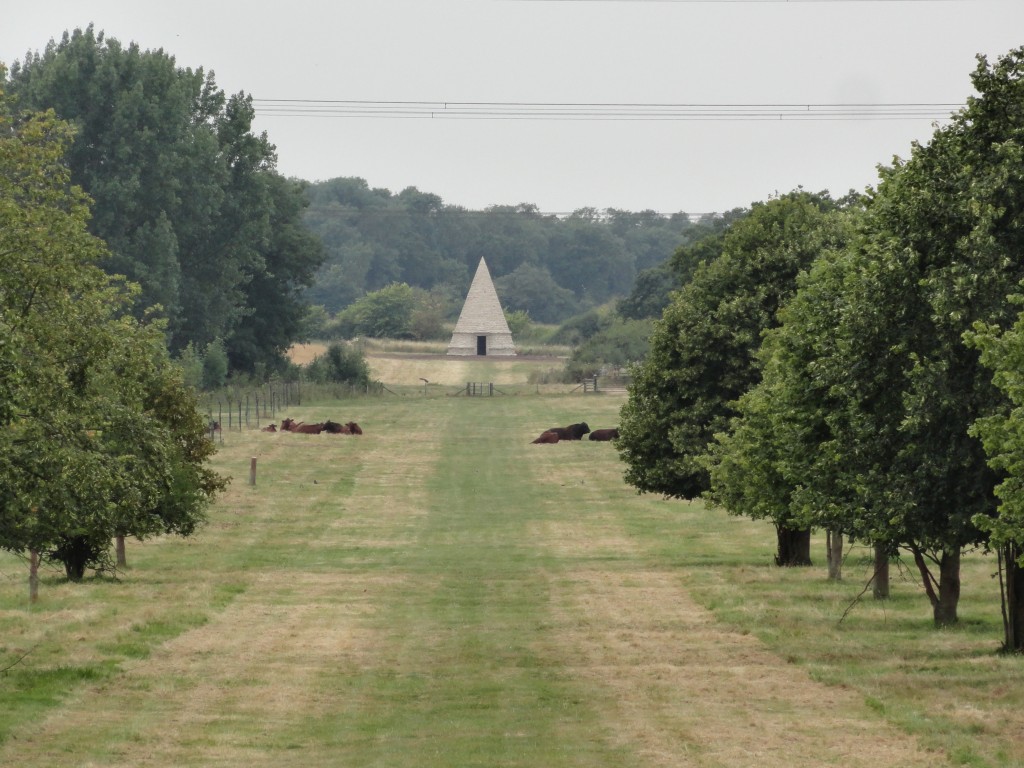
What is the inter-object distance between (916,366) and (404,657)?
8.73 meters

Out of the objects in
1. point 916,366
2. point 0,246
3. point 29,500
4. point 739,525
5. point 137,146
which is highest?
point 137,146

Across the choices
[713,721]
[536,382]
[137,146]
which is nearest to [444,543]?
[713,721]

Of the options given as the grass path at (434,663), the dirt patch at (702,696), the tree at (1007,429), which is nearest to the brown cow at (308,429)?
the grass path at (434,663)

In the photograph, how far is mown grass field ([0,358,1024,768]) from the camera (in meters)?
17.6

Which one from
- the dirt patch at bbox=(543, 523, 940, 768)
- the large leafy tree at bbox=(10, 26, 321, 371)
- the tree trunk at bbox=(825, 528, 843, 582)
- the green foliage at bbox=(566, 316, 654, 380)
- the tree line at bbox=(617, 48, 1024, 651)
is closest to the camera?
the dirt patch at bbox=(543, 523, 940, 768)

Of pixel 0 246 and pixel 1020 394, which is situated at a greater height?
pixel 0 246

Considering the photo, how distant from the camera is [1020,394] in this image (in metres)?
18.9

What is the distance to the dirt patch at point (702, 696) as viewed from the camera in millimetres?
17000

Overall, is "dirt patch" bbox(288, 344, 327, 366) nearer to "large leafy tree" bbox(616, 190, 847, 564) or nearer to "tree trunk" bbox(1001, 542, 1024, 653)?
"large leafy tree" bbox(616, 190, 847, 564)

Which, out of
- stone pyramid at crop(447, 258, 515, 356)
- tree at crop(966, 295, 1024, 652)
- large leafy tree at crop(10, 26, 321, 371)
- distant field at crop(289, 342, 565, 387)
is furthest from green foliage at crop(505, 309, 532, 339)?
tree at crop(966, 295, 1024, 652)

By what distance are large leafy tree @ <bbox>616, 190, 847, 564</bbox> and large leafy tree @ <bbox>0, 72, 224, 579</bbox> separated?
15582mm

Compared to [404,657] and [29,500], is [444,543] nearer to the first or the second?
[404,657]

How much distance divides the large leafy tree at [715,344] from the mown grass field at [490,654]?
8.50 ft

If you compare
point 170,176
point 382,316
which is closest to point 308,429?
point 170,176
